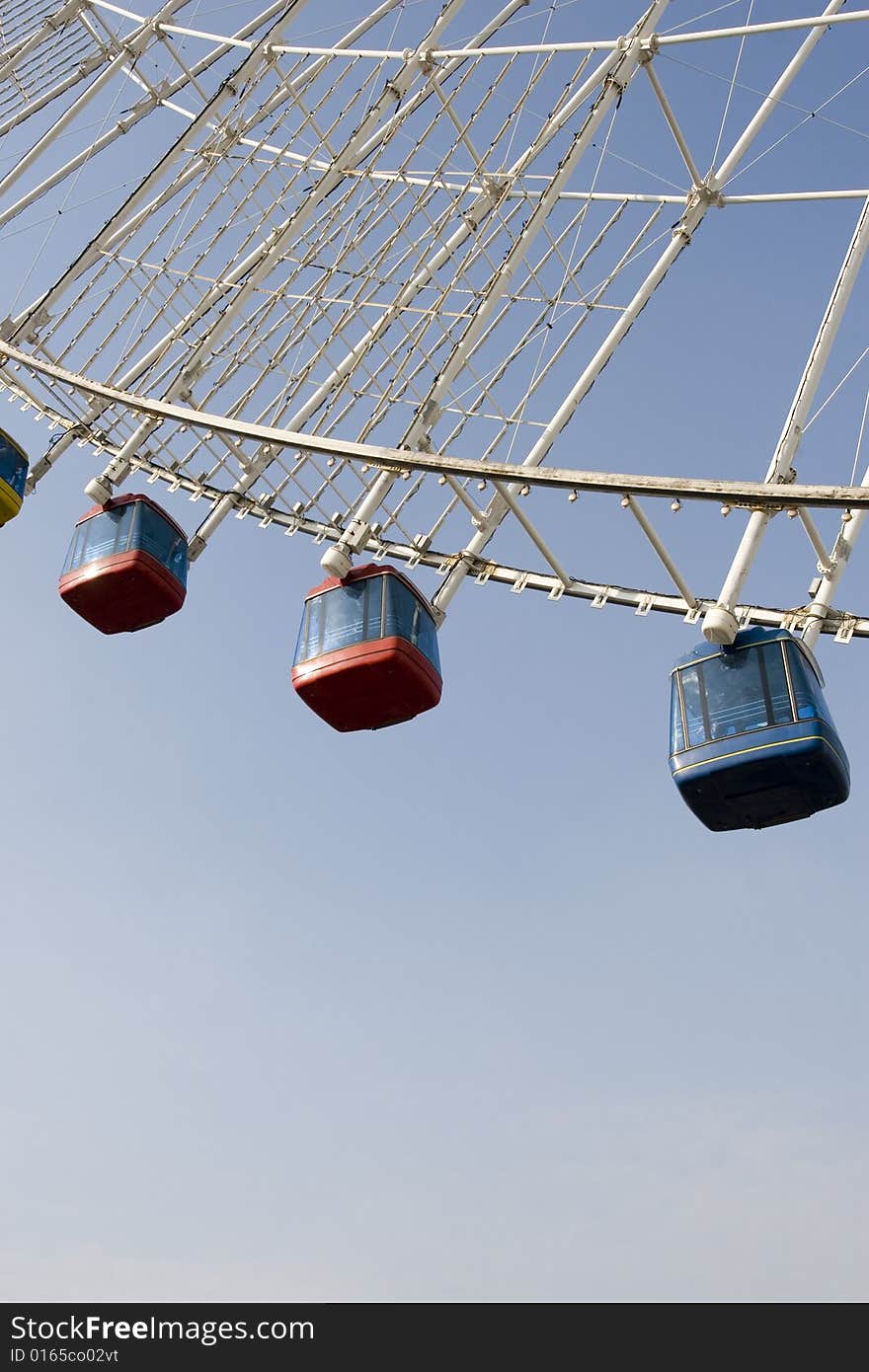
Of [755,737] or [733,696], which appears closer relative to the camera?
[755,737]

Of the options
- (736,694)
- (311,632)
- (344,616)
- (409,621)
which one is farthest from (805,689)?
(311,632)

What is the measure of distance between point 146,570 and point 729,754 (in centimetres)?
1150

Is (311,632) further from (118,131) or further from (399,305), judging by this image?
(118,131)

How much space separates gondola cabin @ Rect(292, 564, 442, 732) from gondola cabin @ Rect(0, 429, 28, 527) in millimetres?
9164

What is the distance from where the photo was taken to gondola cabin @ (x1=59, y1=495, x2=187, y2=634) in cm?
2473

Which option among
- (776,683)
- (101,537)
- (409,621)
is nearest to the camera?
(776,683)

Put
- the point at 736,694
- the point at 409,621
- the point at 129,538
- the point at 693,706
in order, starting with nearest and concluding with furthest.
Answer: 1. the point at 736,694
2. the point at 693,706
3. the point at 409,621
4. the point at 129,538

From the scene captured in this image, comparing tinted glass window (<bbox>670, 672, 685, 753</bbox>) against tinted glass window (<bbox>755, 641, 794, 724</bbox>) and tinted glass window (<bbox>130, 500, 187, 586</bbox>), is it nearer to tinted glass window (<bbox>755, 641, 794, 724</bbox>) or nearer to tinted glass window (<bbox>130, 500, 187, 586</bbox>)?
tinted glass window (<bbox>755, 641, 794, 724</bbox>)

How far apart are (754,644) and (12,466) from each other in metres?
15.4

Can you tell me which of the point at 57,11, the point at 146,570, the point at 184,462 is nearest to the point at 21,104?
the point at 57,11

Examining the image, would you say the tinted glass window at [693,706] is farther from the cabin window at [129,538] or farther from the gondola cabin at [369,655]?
the cabin window at [129,538]

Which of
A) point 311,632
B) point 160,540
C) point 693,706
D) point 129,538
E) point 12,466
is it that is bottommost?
point 693,706

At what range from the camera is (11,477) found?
89.0 feet

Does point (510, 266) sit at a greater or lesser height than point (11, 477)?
→ lesser
